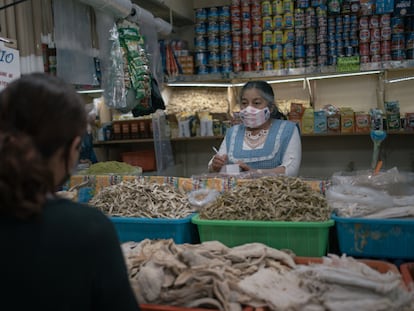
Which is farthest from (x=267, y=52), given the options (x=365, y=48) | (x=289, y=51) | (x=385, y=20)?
(x=385, y=20)

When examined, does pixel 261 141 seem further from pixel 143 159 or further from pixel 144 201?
pixel 143 159

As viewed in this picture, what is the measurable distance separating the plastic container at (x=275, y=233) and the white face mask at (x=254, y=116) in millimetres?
1335

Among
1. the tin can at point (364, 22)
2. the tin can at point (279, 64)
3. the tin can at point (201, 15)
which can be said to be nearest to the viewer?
the tin can at point (364, 22)

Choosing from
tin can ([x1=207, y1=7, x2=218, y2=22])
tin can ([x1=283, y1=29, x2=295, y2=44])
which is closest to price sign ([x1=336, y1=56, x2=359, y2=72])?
tin can ([x1=283, y1=29, x2=295, y2=44])

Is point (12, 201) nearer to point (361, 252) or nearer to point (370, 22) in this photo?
point (361, 252)

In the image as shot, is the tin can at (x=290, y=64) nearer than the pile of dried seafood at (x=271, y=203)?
No

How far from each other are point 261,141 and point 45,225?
7.52 ft

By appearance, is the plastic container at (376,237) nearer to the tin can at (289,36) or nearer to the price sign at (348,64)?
the price sign at (348,64)

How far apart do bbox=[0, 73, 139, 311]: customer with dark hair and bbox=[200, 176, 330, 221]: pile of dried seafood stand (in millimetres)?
944

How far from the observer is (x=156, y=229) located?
6.31 feet

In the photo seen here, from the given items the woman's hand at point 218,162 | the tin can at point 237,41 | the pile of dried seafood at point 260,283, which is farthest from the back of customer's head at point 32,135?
the tin can at point 237,41

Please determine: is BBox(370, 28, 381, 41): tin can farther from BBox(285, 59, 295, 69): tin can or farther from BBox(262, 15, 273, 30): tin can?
BBox(262, 15, 273, 30): tin can

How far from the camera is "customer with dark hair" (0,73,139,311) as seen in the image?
0.86 meters

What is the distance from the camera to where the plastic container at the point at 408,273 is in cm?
141
